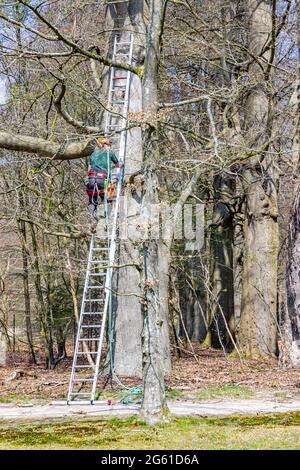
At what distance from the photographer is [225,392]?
10.1m

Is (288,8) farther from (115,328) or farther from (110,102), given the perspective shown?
(115,328)

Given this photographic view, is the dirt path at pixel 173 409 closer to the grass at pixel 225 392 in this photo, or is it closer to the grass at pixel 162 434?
the grass at pixel 225 392

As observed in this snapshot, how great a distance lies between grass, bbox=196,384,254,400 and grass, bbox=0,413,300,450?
1869 mm

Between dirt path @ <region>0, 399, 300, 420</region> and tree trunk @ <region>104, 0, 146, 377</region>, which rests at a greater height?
tree trunk @ <region>104, 0, 146, 377</region>

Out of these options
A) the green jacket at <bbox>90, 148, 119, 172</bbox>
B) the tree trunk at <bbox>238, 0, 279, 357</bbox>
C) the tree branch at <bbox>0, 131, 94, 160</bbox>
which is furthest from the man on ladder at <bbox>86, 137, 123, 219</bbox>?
the tree trunk at <bbox>238, 0, 279, 357</bbox>

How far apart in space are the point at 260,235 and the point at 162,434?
9091 mm

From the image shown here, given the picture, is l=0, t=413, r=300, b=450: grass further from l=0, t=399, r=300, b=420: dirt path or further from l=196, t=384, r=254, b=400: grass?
l=196, t=384, r=254, b=400: grass

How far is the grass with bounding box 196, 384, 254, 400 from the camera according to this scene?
9.73 m

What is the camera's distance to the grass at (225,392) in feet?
31.9

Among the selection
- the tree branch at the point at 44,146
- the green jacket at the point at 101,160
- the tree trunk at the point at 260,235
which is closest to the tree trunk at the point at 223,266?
the tree trunk at the point at 260,235

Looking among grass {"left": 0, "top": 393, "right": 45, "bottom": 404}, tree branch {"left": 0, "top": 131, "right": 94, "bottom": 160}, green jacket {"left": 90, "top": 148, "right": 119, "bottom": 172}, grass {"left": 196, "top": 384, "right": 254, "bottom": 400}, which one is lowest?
grass {"left": 0, "top": 393, "right": 45, "bottom": 404}

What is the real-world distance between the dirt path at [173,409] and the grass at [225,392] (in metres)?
0.36

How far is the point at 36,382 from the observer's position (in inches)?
458
